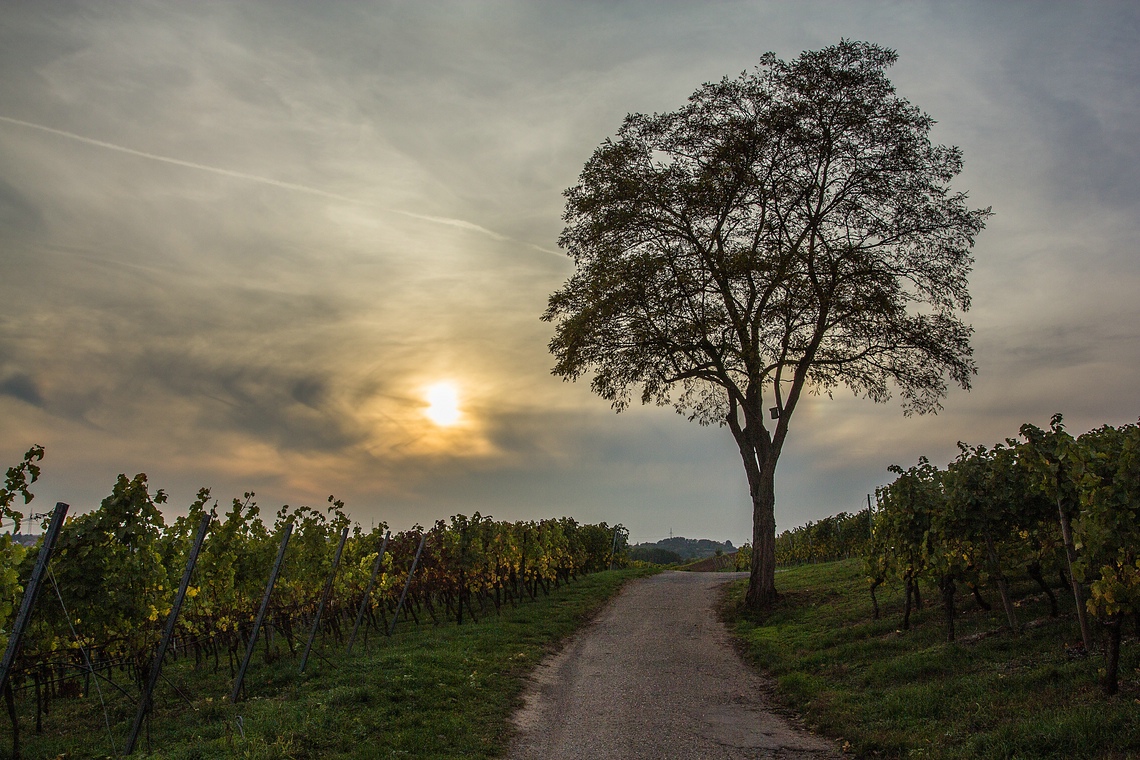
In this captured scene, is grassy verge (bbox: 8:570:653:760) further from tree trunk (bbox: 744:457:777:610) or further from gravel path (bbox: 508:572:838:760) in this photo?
tree trunk (bbox: 744:457:777:610)

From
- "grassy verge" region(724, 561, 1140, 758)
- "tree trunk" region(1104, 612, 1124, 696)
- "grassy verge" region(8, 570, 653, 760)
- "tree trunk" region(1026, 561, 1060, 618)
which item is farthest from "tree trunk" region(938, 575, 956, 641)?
"grassy verge" region(8, 570, 653, 760)

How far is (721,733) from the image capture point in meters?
9.33

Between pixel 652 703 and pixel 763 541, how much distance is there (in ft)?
33.6

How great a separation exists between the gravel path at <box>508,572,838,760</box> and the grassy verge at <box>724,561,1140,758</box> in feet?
2.14

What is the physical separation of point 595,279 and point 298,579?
1093 centimetres

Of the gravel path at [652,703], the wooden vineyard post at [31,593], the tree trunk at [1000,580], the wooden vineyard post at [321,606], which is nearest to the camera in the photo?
the wooden vineyard post at [31,593]

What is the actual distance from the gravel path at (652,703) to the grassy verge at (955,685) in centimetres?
65

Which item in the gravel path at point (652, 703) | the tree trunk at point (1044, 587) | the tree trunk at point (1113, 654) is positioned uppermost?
the tree trunk at point (1044, 587)

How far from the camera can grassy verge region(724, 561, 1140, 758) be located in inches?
268

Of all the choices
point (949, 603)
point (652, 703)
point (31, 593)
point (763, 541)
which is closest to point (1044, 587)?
point (949, 603)

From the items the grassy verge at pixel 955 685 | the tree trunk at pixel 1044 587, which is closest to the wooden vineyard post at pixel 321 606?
the grassy verge at pixel 955 685

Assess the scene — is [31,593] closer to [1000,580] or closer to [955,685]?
[955,685]

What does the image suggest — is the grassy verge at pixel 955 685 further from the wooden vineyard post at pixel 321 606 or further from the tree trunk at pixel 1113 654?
the wooden vineyard post at pixel 321 606

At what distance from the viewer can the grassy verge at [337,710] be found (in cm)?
803
